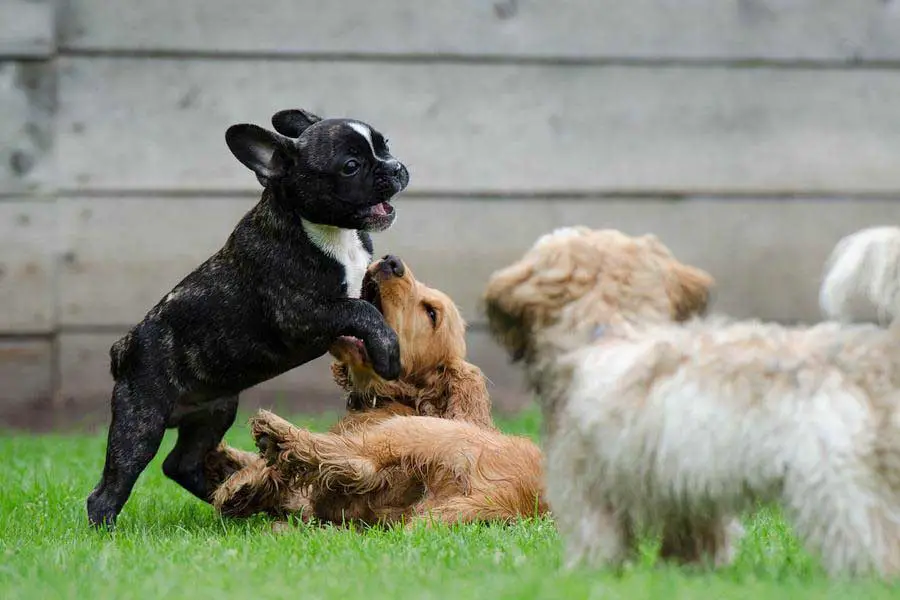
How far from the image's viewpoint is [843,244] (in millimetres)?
3684

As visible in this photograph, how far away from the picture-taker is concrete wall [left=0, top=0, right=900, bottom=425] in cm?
866

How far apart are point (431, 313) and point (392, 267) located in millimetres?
284

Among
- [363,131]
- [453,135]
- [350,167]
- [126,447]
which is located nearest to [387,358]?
[350,167]

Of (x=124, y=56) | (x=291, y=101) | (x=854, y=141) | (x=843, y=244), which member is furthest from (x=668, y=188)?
(x=843, y=244)

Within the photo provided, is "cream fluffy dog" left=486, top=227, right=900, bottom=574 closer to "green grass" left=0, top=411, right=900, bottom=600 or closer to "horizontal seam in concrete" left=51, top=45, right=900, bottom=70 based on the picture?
"green grass" left=0, top=411, right=900, bottom=600

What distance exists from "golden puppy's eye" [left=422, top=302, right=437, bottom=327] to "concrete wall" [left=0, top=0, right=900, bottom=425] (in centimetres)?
304

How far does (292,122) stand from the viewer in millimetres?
5812

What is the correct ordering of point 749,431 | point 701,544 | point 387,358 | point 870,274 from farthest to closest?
point 387,358 → point 701,544 → point 870,274 → point 749,431

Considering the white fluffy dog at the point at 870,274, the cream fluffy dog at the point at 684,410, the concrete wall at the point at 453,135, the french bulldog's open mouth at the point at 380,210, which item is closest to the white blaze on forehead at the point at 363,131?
the french bulldog's open mouth at the point at 380,210

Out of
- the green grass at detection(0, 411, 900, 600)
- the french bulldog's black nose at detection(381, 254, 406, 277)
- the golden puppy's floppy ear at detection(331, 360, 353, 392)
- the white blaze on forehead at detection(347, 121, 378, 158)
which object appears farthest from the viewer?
the golden puppy's floppy ear at detection(331, 360, 353, 392)

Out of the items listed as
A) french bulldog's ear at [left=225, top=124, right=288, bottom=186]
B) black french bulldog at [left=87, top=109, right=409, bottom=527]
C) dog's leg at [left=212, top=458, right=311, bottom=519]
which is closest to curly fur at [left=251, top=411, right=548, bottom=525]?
dog's leg at [left=212, top=458, right=311, bottom=519]

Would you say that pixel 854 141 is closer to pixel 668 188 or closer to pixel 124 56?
pixel 668 188

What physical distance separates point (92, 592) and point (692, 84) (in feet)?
21.1

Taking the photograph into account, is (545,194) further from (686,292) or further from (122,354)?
(686,292)
